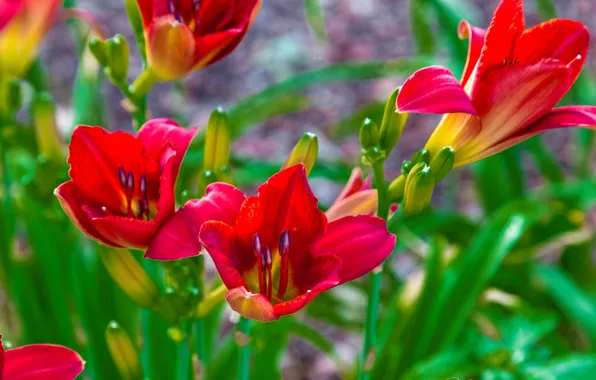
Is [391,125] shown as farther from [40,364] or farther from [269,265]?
[40,364]

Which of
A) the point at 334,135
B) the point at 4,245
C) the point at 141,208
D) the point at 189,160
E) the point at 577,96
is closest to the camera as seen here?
the point at 141,208

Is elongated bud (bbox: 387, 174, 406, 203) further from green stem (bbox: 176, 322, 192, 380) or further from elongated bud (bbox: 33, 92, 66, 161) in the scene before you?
elongated bud (bbox: 33, 92, 66, 161)

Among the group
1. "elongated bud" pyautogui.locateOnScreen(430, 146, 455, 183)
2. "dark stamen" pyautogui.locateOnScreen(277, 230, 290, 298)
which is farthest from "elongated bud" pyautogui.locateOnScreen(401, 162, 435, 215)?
"dark stamen" pyautogui.locateOnScreen(277, 230, 290, 298)

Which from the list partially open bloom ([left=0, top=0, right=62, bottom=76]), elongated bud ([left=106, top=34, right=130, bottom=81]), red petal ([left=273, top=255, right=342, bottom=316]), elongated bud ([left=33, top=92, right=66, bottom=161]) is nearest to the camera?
red petal ([left=273, top=255, right=342, bottom=316])

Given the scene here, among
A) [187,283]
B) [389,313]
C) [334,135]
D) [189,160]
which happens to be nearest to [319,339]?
[389,313]

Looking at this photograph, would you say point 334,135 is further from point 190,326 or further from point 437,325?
point 190,326
